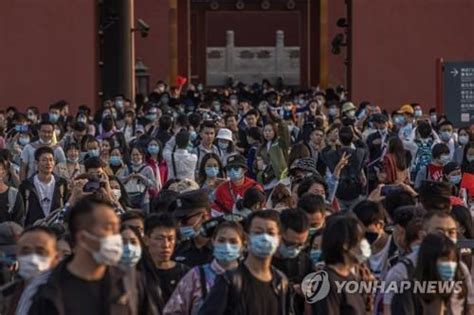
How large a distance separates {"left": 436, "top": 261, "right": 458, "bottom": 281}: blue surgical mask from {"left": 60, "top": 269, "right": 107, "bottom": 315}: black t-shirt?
1.90 metres

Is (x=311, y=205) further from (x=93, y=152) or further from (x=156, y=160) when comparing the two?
(x=156, y=160)

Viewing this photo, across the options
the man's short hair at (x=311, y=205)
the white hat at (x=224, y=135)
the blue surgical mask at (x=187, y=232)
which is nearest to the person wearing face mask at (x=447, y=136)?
the white hat at (x=224, y=135)

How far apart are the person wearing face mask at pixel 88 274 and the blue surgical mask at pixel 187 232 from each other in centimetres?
253

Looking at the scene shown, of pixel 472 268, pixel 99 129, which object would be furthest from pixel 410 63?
pixel 472 268

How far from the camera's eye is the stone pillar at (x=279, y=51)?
192ft

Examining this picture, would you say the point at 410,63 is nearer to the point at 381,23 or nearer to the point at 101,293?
the point at 381,23

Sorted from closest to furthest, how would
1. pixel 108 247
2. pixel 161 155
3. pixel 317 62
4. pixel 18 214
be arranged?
pixel 108 247 < pixel 18 214 < pixel 161 155 < pixel 317 62

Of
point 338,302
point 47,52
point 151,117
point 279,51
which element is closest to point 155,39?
point 47,52

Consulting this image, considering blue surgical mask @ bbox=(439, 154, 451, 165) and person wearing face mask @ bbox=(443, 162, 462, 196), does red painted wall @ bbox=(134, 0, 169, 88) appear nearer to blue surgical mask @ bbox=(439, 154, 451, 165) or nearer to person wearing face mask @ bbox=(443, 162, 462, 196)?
blue surgical mask @ bbox=(439, 154, 451, 165)

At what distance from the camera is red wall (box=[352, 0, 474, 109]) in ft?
88.6

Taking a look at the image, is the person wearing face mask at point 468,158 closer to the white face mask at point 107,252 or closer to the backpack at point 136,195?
the backpack at point 136,195

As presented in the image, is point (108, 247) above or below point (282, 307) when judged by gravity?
above

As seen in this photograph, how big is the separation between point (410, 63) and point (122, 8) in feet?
19.3

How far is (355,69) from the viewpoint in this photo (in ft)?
89.8
